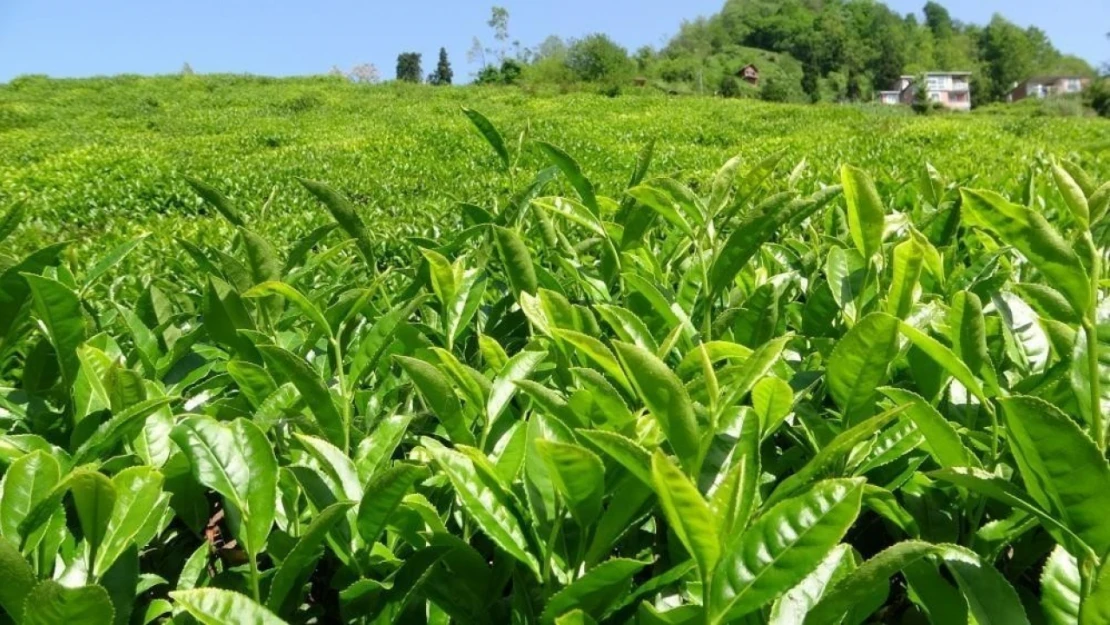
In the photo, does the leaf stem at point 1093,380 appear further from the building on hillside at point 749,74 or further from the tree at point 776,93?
the building on hillside at point 749,74

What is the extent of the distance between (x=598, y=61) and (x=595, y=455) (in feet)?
142

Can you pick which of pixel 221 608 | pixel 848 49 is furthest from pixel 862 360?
pixel 848 49

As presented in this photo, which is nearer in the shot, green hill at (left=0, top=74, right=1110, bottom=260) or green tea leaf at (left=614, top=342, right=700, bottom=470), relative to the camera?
green tea leaf at (left=614, top=342, right=700, bottom=470)

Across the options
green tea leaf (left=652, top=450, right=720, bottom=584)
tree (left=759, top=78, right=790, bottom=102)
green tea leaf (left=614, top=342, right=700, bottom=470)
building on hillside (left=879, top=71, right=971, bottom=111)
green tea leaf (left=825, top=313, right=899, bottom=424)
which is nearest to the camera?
green tea leaf (left=652, top=450, right=720, bottom=584)

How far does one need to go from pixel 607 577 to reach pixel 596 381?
180 mm

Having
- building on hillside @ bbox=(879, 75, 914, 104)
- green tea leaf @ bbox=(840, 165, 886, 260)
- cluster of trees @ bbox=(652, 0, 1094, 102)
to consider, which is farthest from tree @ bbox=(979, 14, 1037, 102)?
green tea leaf @ bbox=(840, 165, 886, 260)

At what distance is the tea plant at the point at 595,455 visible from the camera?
0.59 m

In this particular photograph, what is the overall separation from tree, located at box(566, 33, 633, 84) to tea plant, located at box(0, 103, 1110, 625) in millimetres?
38083

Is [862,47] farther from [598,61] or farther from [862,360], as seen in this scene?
[862,360]

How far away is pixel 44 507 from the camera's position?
2.14 feet

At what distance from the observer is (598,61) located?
1658 inches

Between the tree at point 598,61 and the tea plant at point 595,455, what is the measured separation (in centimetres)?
3808

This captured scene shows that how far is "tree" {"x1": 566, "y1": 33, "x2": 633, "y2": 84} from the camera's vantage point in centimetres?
4062

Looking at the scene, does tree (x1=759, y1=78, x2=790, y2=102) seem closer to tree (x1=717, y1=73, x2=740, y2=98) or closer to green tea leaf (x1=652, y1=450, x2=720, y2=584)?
tree (x1=717, y1=73, x2=740, y2=98)
